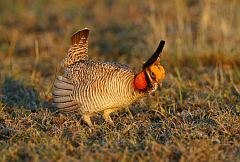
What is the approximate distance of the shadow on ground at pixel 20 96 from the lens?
20.0 ft

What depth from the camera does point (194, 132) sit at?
4.62 meters

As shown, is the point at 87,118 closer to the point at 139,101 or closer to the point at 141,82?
the point at 141,82

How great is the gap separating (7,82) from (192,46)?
2.81 metres

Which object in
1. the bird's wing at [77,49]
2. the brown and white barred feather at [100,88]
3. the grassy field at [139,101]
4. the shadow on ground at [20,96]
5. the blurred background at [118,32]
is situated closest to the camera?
the grassy field at [139,101]

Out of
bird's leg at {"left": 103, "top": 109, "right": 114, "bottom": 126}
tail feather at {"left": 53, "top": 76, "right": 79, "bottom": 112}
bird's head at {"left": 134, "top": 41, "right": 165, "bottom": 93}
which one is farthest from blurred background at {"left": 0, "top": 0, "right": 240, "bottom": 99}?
bird's head at {"left": 134, "top": 41, "right": 165, "bottom": 93}

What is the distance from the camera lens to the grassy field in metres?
4.29

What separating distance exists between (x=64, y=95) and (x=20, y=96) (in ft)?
4.96

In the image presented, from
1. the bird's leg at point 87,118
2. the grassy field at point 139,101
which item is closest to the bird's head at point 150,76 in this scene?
the grassy field at point 139,101

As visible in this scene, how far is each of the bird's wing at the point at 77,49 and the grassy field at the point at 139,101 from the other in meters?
0.57

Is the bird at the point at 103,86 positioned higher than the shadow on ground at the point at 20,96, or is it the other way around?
the bird at the point at 103,86

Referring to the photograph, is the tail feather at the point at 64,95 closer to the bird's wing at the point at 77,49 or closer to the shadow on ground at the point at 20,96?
the bird's wing at the point at 77,49

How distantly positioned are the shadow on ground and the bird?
83 cm

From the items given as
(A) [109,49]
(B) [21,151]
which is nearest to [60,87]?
(B) [21,151]

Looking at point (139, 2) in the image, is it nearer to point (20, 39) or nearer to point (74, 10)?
point (74, 10)
